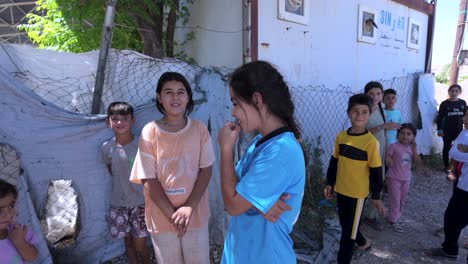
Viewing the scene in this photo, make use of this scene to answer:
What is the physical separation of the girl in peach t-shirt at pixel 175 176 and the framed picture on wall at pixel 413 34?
6468mm

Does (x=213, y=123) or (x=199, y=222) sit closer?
(x=199, y=222)

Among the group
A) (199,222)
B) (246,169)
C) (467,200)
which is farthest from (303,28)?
(246,169)

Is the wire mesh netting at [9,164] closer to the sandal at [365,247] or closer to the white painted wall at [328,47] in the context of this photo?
the white painted wall at [328,47]

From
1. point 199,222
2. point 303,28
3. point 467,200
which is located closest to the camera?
point 199,222

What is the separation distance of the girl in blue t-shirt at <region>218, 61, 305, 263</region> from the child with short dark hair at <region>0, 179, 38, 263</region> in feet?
4.55

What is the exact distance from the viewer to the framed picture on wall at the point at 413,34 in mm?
6804

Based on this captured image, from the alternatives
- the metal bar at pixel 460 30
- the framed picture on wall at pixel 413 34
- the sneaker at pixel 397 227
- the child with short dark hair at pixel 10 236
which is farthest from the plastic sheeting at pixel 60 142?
the metal bar at pixel 460 30

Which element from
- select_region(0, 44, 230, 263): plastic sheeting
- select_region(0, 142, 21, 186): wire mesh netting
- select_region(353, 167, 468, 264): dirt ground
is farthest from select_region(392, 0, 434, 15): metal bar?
select_region(0, 142, 21, 186): wire mesh netting

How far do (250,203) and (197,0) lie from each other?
→ 3.77m

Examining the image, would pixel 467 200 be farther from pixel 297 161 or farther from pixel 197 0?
pixel 197 0

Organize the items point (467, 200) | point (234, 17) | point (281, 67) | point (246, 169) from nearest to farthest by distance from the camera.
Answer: point (246, 169), point (467, 200), point (234, 17), point (281, 67)

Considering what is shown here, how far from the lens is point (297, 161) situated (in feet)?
3.87

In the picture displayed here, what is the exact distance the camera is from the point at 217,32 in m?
4.11

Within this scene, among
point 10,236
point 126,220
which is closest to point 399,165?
point 126,220
